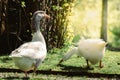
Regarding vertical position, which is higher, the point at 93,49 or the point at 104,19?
the point at 93,49

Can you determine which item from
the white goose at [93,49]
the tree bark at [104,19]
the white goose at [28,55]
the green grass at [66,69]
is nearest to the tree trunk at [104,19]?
the tree bark at [104,19]

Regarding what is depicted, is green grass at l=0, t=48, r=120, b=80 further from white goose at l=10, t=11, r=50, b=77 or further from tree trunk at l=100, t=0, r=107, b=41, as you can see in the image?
tree trunk at l=100, t=0, r=107, b=41

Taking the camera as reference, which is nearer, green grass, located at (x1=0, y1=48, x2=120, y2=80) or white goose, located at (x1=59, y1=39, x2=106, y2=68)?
green grass, located at (x1=0, y1=48, x2=120, y2=80)

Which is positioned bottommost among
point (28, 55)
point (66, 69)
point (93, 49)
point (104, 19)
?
point (66, 69)

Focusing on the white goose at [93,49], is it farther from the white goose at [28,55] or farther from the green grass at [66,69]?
the white goose at [28,55]

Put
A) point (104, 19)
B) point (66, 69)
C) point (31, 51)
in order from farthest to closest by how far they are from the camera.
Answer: point (104, 19) → point (66, 69) → point (31, 51)

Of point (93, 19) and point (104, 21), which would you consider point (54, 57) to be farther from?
point (93, 19)

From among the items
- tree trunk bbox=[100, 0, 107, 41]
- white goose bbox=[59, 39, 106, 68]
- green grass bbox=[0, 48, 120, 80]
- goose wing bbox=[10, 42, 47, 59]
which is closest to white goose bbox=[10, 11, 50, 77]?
goose wing bbox=[10, 42, 47, 59]

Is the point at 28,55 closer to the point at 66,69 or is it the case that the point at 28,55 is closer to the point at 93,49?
the point at 66,69

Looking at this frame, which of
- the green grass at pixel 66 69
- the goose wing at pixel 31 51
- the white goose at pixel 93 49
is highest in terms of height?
the goose wing at pixel 31 51

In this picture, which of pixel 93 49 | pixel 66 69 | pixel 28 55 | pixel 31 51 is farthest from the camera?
pixel 66 69

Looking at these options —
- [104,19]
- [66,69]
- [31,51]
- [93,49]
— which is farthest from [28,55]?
[104,19]

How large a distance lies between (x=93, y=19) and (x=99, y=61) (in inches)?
362

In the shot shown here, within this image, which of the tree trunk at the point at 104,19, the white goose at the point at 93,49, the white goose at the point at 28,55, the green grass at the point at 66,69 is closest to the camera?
the white goose at the point at 28,55
